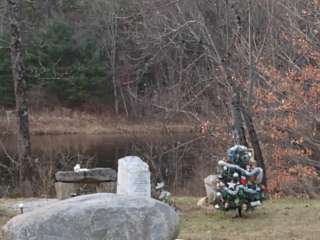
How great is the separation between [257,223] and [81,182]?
3.74 metres

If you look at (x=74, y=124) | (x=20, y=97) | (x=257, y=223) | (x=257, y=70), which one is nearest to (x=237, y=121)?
(x=257, y=70)

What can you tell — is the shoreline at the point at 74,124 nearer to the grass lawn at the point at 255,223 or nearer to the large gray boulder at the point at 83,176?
the large gray boulder at the point at 83,176

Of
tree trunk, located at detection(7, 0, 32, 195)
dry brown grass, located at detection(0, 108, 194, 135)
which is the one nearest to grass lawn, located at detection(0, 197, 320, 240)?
tree trunk, located at detection(7, 0, 32, 195)

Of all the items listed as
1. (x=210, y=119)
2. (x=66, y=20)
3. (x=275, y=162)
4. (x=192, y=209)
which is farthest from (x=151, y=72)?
(x=192, y=209)

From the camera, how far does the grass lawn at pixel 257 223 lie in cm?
897

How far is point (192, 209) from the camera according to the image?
11.8m

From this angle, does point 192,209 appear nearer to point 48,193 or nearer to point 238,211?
point 238,211

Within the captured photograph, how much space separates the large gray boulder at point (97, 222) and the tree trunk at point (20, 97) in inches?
361

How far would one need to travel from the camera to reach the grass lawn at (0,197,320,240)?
29.4 feet

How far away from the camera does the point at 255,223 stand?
10180 mm

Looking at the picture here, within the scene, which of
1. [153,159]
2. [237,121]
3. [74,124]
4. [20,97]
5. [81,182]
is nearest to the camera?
[81,182]

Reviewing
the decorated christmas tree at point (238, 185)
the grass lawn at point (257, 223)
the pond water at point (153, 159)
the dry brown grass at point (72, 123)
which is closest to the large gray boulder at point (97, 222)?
the grass lawn at point (257, 223)

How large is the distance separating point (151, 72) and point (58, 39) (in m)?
5.55

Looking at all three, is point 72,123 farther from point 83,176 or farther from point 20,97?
point 83,176
